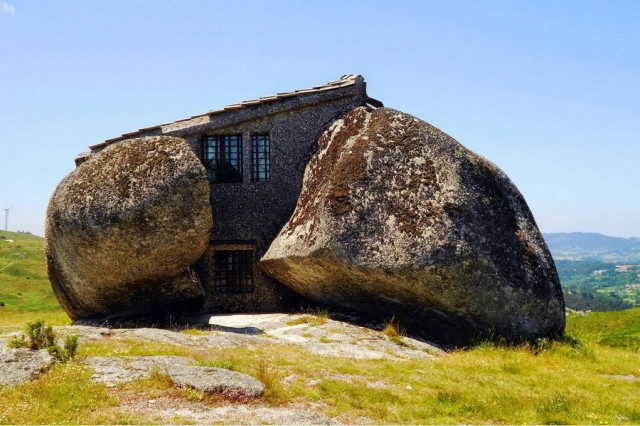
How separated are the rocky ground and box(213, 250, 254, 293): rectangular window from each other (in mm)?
3058

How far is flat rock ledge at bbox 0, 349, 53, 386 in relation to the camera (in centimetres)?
942

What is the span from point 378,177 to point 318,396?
358 inches

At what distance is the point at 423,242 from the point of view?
53.0 ft

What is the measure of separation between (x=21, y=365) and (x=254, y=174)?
39.7ft

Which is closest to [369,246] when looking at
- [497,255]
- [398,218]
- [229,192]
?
[398,218]

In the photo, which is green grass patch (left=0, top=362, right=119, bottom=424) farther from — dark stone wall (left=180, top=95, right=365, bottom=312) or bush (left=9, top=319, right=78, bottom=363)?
dark stone wall (left=180, top=95, right=365, bottom=312)

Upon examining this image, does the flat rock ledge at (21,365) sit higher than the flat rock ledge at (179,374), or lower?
higher

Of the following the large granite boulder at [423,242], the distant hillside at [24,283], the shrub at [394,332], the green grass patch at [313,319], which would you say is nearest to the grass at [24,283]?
the distant hillside at [24,283]

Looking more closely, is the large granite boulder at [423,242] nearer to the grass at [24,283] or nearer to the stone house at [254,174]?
the stone house at [254,174]

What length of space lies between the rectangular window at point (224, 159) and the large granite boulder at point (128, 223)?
11.0 feet

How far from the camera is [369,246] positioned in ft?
54.3

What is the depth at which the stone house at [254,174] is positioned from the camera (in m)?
20.5

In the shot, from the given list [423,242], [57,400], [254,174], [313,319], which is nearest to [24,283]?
[254,174]

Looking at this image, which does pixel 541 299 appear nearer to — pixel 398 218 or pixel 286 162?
pixel 398 218
